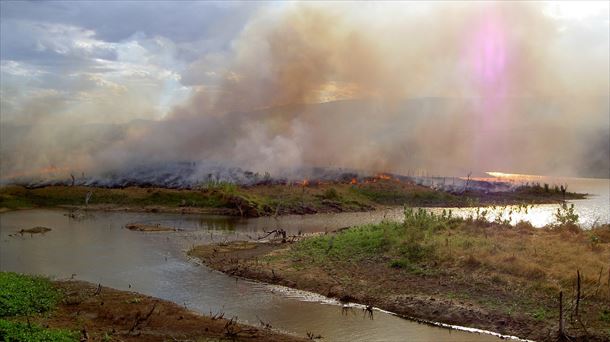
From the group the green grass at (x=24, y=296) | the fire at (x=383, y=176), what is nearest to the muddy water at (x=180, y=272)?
the green grass at (x=24, y=296)

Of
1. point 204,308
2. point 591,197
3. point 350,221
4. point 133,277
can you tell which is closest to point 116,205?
point 350,221

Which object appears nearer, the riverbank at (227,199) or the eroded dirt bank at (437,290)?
the eroded dirt bank at (437,290)

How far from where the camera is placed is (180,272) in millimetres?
39656

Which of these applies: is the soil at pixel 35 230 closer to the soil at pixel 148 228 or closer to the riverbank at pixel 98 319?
the soil at pixel 148 228

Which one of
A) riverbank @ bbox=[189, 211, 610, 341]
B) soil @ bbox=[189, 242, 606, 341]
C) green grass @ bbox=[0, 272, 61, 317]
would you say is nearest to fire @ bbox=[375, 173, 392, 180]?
riverbank @ bbox=[189, 211, 610, 341]

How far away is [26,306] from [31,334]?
6441mm

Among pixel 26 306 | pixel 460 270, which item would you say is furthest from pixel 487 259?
pixel 26 306

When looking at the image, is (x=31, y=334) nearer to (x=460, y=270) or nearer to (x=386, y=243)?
(x=460, y=270)

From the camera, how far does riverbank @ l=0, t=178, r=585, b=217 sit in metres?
85.8

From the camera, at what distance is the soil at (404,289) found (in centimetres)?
2695

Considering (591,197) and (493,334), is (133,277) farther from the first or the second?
(591,197)

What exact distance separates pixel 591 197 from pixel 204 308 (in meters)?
129

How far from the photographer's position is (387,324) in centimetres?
2791

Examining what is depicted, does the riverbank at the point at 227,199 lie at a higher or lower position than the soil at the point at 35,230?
higher
